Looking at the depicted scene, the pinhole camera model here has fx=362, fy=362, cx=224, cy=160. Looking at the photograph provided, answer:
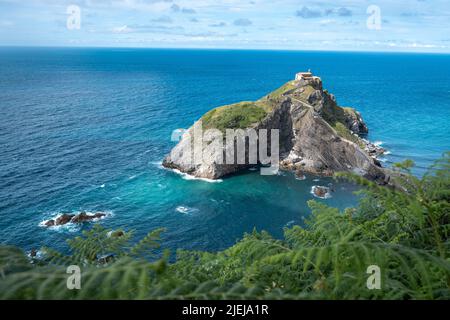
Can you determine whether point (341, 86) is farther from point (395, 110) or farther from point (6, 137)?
point (6, 137)

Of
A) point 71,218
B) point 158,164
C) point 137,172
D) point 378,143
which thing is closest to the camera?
point 71,218

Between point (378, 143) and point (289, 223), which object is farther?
point (378, 143)

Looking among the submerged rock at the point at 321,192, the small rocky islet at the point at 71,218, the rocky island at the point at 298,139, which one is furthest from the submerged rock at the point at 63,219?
the submerged rock at the point at 321,192

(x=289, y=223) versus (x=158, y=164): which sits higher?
(x=158, y=164)

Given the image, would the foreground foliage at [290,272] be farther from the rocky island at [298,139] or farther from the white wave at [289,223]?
the rocky island at [298,139]

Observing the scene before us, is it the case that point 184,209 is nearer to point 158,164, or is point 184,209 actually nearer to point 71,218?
point 71,218

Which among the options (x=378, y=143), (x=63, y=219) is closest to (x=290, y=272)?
(x=63, y=219)

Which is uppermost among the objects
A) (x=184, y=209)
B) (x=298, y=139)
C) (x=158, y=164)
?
(x=298, y=139)

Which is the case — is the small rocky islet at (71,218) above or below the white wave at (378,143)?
below

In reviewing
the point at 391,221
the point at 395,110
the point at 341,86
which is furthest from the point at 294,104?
the point at 341,86
